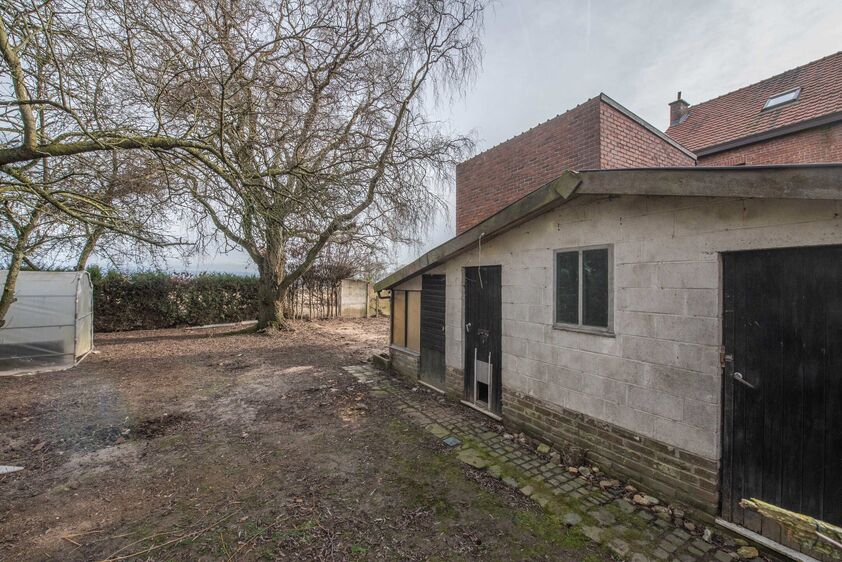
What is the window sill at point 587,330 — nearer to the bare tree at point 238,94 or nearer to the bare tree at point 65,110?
the bare tree at point 238,94

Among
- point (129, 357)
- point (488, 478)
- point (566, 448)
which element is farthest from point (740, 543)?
point (129, 357)

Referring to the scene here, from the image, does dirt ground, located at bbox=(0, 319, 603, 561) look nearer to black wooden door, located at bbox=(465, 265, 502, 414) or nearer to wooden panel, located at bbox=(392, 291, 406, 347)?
black wooden door, located at bbox=(465, 265, 502, 414)

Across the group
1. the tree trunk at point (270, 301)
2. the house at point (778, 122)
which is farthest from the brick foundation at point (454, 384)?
the house at point (778, 122)

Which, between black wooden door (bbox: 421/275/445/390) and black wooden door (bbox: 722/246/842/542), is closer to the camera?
black wooden door (bbox: 722/246/842/542)

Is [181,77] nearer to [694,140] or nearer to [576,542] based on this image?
[576,542]

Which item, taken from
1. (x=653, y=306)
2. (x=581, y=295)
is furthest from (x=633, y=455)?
(x=581, y=295)

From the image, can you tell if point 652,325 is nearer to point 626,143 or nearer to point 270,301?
point 626,143

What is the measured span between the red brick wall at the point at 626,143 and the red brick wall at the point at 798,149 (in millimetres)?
2241

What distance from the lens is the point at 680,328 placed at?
3131 mm

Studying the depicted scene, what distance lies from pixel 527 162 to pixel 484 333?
5.91 metres

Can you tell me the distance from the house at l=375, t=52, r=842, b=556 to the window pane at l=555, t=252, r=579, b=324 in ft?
0.06

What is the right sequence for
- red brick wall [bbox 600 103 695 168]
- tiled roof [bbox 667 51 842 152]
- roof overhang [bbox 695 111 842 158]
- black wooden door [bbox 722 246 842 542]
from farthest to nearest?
tiled roof [bbox 667 51 842 152]
roof overhang [bbox 695 111 842 158]
red brick wall [bbox 600 103 695 168]
black wooden door [bbox 722 246 842 542]

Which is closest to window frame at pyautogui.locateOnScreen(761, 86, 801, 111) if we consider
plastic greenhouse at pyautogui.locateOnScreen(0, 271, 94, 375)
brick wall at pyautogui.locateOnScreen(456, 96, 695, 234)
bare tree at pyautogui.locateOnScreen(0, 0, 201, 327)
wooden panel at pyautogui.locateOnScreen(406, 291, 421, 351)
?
brick wall at pyautogui.locateOnScreen(456, 96, 695, 234)

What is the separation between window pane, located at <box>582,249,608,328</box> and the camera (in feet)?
12.4
